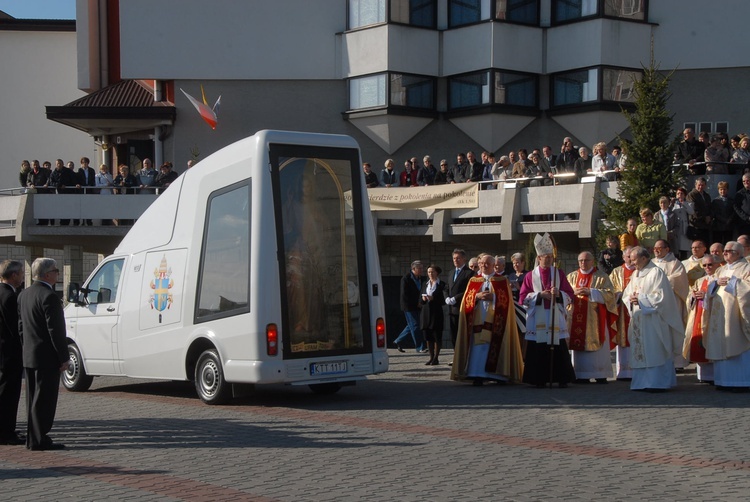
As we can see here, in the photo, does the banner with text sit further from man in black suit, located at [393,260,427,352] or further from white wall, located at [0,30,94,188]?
white wall, located at [0,30,94,188]

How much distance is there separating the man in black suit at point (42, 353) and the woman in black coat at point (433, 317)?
9.85 meters

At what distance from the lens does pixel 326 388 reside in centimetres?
1470

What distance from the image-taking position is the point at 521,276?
1673cm

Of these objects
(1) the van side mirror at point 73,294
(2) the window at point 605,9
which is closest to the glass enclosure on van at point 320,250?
(1) the van side mirror at point 73,294

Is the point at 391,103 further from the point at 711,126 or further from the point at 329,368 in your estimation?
the point at 329,368

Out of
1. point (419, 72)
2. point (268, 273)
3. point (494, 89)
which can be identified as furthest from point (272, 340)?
point (419, 72)

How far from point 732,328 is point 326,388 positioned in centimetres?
534

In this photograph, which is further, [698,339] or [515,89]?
[515,89]

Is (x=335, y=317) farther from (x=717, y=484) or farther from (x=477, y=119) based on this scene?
(x=477, y=119)

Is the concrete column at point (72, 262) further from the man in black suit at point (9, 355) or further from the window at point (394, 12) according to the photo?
the man in black suit at point (9, 355)

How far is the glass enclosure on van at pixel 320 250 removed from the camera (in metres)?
13.0

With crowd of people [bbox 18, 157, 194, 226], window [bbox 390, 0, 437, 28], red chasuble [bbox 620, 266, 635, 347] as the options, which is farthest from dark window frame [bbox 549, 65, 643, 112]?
red chasuble [bbox 620, 266, 635, 347]

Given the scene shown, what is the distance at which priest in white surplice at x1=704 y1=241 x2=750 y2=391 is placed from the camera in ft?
46.7

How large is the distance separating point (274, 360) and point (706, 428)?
483cm
